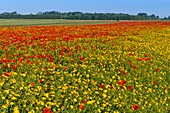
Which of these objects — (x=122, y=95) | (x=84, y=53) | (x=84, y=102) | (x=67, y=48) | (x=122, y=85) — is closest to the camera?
(x=84, y=102)

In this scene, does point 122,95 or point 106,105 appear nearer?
point 106,105

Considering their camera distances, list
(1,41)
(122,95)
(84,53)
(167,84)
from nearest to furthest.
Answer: (122,95) → (167,84) → (84,53) → (1,41)

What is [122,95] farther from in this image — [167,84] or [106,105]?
[167,84]

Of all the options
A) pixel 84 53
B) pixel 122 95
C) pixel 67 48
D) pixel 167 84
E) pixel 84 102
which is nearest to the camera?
pixel 84 102

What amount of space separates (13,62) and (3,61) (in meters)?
0.51

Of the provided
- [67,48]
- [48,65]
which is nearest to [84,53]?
[67,48]

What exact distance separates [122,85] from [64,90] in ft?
8.27

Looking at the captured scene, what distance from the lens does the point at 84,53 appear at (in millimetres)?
14977

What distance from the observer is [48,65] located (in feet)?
39.0

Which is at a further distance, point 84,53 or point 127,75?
A: point 84,53

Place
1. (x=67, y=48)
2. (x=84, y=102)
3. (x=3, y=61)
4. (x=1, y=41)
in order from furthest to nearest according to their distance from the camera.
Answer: (x=1, y=41) → (x=67, y=48) → (x=3, y=61) → (x=84, y=102)

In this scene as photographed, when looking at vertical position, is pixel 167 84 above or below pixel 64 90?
below

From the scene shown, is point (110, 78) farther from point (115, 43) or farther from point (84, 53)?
point (115, 43)

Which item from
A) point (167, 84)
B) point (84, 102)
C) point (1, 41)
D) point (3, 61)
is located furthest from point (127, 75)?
point (1, 41)
